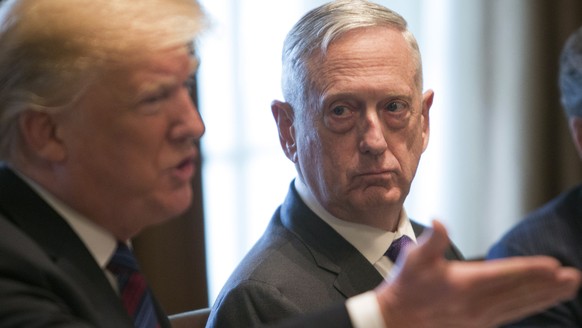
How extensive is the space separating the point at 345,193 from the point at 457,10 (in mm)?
2549

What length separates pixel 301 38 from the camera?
1952 mm

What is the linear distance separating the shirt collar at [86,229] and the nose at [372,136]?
662mm

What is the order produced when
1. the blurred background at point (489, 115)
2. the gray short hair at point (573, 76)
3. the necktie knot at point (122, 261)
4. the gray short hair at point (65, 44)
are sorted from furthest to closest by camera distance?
the blurred background at point (489, 115)
the gray short hair at point (573, 76)
the necktie knot at point (122, 261)
the gray short hair at point (65, 44)

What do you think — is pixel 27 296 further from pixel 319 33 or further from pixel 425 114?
pixel 425 114

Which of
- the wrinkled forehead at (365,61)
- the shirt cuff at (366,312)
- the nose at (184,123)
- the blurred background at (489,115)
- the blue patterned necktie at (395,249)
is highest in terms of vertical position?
the nose at (184,123)

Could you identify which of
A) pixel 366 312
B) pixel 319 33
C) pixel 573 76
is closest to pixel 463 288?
pixel 366 312

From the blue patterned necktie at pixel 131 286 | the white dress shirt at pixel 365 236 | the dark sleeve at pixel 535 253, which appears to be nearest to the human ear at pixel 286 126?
the white dress shirt at pixel 365 236

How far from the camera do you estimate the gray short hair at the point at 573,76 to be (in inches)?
85.4

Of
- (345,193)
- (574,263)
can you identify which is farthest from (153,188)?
(574,263)

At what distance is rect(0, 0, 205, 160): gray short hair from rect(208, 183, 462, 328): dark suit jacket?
2.11ft

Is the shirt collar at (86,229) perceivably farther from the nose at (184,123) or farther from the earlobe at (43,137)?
the nose at (184,123)

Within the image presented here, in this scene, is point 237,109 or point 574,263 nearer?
point 574,263

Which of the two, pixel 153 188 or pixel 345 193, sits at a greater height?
pixel 153 188

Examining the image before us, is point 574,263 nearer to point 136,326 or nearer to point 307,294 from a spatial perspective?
point 307,294
